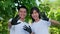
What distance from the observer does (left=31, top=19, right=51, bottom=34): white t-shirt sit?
3641 millimetres

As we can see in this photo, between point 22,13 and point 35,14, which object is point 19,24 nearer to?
point 22,13

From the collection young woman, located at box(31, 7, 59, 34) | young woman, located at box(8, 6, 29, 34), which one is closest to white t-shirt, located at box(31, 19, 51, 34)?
young woman, located at box(31, 7, 59, 34)

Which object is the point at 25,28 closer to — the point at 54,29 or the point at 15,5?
the point at 15,5

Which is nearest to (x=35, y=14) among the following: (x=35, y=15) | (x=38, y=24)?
(x=35, y=15)

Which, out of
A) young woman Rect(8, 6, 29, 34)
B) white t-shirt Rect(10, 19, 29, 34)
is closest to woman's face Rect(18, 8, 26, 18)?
young woman Rect(8, 6, 29, 34)

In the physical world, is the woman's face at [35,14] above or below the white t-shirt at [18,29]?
above

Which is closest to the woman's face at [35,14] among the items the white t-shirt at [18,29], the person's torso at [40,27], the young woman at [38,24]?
the young woman at [38,24]

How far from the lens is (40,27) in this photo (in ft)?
12.0

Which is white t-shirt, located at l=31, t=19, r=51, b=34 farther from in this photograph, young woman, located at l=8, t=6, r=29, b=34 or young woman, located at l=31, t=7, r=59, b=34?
young woman, located at l=8, t=6, r=29, b=34

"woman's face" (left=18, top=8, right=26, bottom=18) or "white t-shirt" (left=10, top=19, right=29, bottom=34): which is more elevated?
"woman's face" (left=18, top=8, right=26, bottom=18)

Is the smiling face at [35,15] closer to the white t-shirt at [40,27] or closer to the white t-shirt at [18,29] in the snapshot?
the white t-shirt at [40,27]

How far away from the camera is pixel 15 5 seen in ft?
15.1

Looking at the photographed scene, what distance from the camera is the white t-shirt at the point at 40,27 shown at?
3.64 meters

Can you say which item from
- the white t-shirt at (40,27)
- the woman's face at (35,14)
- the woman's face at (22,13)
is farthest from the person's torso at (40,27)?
the woman's face at (22,13)
